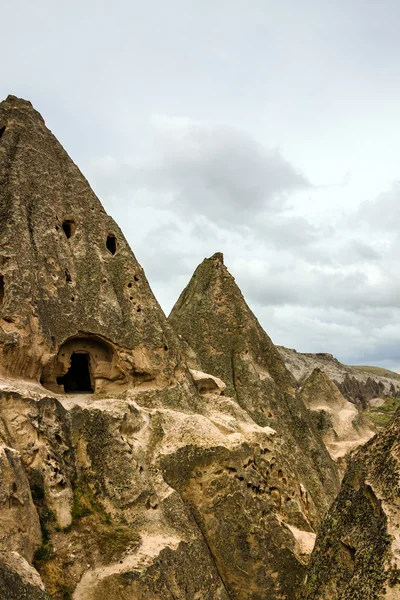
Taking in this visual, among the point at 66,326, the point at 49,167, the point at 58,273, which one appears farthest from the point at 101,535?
the point at 49,167

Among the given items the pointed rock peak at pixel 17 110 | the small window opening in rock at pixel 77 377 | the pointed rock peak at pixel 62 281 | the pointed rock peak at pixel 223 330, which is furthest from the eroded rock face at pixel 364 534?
the pointed rock peak at pixel 17 110

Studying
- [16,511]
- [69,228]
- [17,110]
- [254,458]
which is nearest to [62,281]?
[69,228]

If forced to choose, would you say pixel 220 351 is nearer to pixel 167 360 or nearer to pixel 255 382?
pixel 255 382

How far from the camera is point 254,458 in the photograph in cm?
1270

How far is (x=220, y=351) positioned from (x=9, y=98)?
13843 millimetres

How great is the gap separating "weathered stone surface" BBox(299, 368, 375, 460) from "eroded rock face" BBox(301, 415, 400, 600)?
65.2 ft

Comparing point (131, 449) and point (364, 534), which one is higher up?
point (364, 534)

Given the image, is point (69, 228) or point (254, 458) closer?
point (254, 458)

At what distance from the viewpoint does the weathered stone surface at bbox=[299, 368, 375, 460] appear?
2655 centimetres

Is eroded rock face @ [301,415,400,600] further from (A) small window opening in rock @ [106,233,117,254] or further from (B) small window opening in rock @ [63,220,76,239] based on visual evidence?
(B) small window opening in rock @ [63,220,76,239]

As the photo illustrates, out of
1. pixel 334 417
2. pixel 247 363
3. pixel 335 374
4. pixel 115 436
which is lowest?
pixel 115 436

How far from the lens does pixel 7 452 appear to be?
8.14 m

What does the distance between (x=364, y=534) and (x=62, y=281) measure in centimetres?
1206

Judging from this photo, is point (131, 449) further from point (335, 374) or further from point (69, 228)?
point (335, 374)
